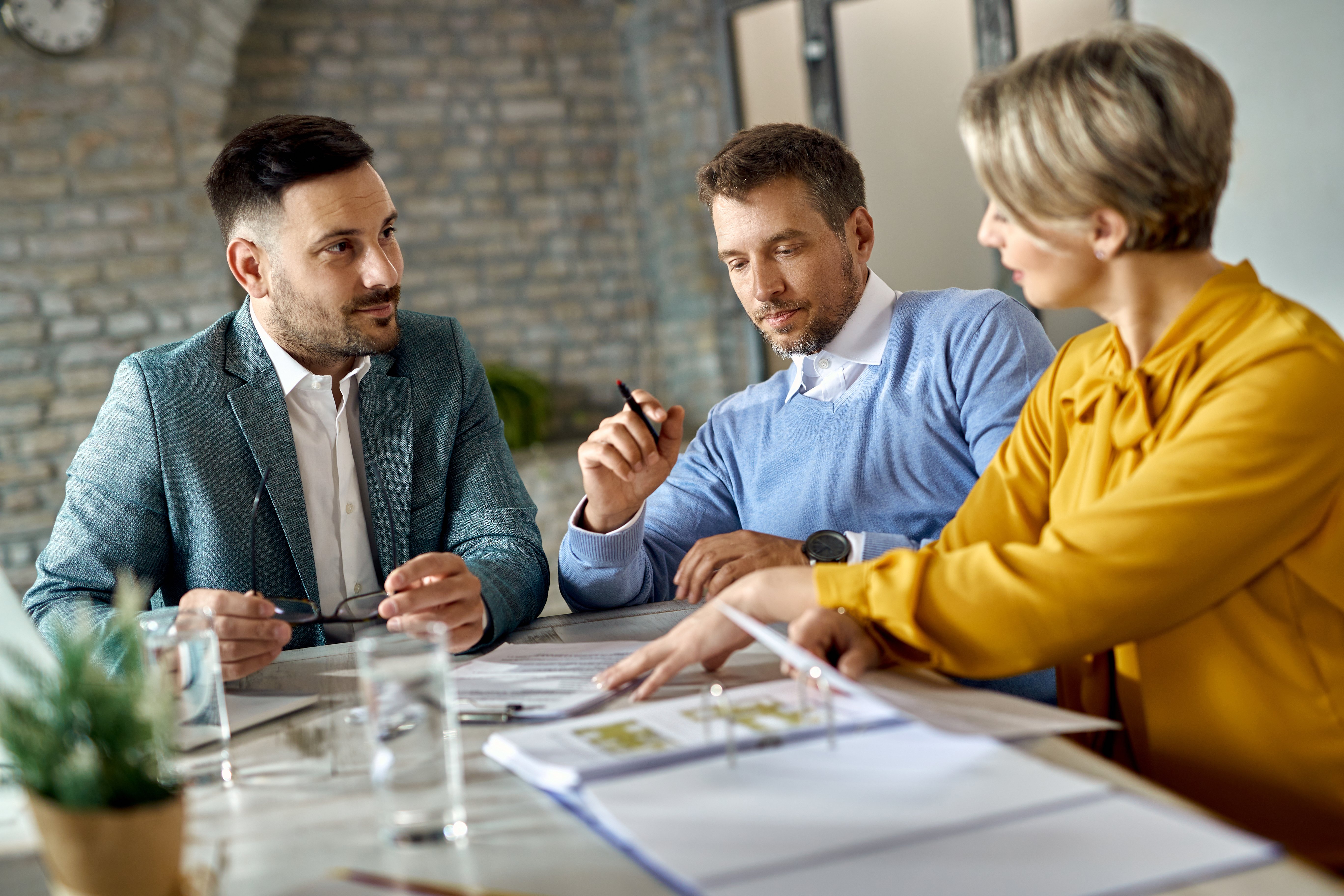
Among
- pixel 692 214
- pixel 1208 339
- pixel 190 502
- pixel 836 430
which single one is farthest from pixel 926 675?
pixel 692 214

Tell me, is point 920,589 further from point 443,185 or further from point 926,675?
point 443,185

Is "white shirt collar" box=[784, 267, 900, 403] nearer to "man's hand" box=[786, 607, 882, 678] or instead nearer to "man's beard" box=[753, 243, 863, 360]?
"man's beard" box=[753, 243, 863, 360]

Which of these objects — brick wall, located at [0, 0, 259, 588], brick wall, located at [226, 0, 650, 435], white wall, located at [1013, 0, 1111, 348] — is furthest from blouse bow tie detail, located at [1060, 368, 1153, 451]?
brick wall, located at [226, 0, 650, 435]

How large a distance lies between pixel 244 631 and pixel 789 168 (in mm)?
1100

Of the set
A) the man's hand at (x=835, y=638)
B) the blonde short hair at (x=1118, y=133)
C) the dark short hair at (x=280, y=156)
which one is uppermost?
the dark short hair at (x=280, y=156)

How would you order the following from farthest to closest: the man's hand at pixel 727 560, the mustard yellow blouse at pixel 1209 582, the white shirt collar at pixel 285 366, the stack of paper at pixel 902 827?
1. the white shirt collar at pixel 285 366
2. the man's hand at pixel 727 560
3. the mustard yellow blouse at pixel 1209 582
4. the stack of paper at pixel 902 827

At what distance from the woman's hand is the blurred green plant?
12.9 feet

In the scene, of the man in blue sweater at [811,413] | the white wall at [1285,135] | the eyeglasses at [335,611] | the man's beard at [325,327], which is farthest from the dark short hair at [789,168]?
the white wall at [1285,135]

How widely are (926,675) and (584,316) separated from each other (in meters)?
4.68

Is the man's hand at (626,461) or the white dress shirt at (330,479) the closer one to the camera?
the man's hand at (626,461)

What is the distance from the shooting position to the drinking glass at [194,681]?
94 centimetres

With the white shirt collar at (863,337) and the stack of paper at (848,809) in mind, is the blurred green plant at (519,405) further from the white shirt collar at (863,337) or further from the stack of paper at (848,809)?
the stack of paper at (848,809)

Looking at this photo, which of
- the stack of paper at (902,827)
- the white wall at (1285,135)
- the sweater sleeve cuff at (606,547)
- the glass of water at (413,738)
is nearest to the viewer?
the stack of paper at (902,827)

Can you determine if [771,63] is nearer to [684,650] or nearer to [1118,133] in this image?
[1118,133]
